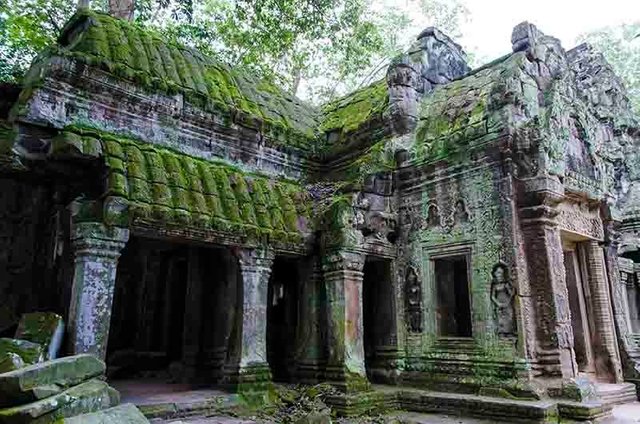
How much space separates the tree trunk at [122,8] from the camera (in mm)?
14398

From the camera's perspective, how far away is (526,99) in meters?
8.10

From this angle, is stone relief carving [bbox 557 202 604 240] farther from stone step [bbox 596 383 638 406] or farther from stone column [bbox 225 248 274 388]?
stone column [bbox 225 248 274 388]

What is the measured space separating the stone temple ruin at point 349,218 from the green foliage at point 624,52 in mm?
17855

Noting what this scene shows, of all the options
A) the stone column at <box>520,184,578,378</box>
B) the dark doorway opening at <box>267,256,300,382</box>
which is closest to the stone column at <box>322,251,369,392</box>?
the dark doorway opening at <box>267,256,300,382</box>

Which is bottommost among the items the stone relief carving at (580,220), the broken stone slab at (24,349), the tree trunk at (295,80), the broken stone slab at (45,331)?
the broken stone slab at (24,349)

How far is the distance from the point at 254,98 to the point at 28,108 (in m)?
4.56

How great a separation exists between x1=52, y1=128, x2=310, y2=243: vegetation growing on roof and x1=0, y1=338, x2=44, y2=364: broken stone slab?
Result: 75.5 inches

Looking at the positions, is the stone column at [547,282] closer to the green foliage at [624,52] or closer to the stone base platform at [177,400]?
the stone base platform at [177,400]

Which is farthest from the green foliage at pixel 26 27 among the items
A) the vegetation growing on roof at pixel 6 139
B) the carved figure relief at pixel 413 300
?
the carved figure relief at pixel 413 300

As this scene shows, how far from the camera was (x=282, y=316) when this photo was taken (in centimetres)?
1094

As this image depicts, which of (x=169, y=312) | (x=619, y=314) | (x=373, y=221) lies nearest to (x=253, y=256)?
(x=373, y=221)

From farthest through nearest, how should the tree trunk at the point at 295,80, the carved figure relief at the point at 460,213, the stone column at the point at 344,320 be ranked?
the tree trunk at the point at 295,80 < the carved figure relief at the point at 460,213 < the stone column at the point at 344,320

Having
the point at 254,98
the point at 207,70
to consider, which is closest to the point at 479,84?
the point at 254,98

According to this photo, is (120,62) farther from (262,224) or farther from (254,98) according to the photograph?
(262,224)
